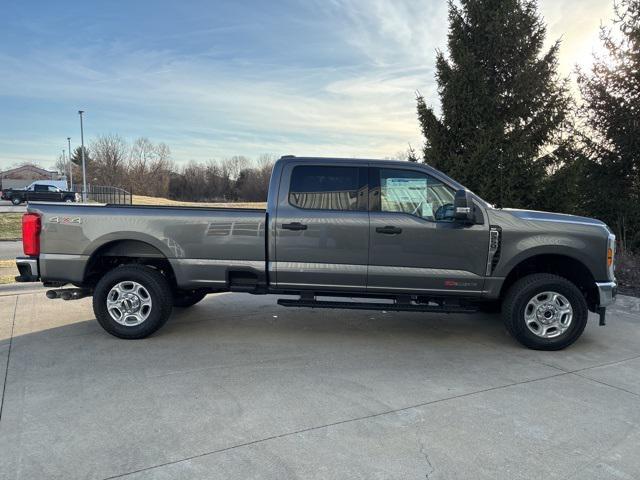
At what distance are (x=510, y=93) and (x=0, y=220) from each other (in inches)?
809

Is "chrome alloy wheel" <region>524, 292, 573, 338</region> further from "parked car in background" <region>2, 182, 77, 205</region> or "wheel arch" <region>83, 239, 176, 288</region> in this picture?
"parked car in background" <region>2, 182, 77, 205</region>

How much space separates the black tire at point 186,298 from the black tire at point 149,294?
0.65m

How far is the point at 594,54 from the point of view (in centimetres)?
1111

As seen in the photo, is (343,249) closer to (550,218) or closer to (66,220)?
(550,218)

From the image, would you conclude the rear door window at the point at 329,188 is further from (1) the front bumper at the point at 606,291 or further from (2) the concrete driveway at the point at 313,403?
(1) the front bumper at the point at 606,291

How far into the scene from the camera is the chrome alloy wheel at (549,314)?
519 centimetres

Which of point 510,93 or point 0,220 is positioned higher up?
point 510,93

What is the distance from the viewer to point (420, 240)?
5156mm

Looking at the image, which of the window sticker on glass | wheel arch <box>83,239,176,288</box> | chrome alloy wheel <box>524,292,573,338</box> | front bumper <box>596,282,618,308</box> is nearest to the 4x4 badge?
wheel arch <box>83,239,176,288</box>

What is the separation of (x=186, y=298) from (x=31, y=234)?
2.07 meters

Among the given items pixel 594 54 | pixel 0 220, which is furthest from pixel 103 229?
pixel 0 220

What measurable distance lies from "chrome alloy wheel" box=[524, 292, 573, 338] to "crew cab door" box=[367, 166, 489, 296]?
0.60m

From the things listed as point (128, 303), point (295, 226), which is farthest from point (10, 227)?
point (295, 226)

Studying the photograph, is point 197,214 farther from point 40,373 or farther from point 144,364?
point 40,373
